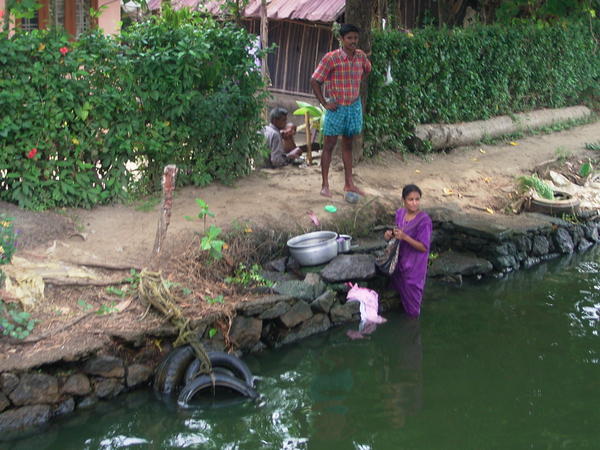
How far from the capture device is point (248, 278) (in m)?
7.11

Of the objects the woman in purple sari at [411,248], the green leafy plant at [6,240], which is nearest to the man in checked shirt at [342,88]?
the woman in purple sari at [411,248]

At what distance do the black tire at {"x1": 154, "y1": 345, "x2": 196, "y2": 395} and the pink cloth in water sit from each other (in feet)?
6.76

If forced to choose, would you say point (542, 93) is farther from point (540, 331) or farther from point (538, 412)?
point (538, 412)

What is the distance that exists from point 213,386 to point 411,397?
1.59 meters

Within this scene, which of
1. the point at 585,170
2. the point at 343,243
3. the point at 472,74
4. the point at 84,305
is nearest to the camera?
the point at 84,305

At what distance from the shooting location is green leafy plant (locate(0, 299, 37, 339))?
5363mm

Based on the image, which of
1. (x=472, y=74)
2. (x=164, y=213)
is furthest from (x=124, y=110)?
A: (x=472, y=74)

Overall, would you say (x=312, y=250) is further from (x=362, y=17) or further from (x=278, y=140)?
(x=362, y=17)

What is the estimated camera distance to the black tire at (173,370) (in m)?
5.67

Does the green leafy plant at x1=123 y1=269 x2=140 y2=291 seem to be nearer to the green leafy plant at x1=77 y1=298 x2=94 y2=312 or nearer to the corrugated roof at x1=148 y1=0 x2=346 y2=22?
the green leafy plant at x1=77 y1=298 x2=94 y2=312

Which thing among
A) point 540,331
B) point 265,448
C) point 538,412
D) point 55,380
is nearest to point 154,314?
point 55,380

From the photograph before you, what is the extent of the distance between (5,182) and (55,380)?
9.47 feet

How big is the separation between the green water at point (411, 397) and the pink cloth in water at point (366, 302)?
Answer: 6.4 inches

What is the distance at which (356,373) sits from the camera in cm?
629
